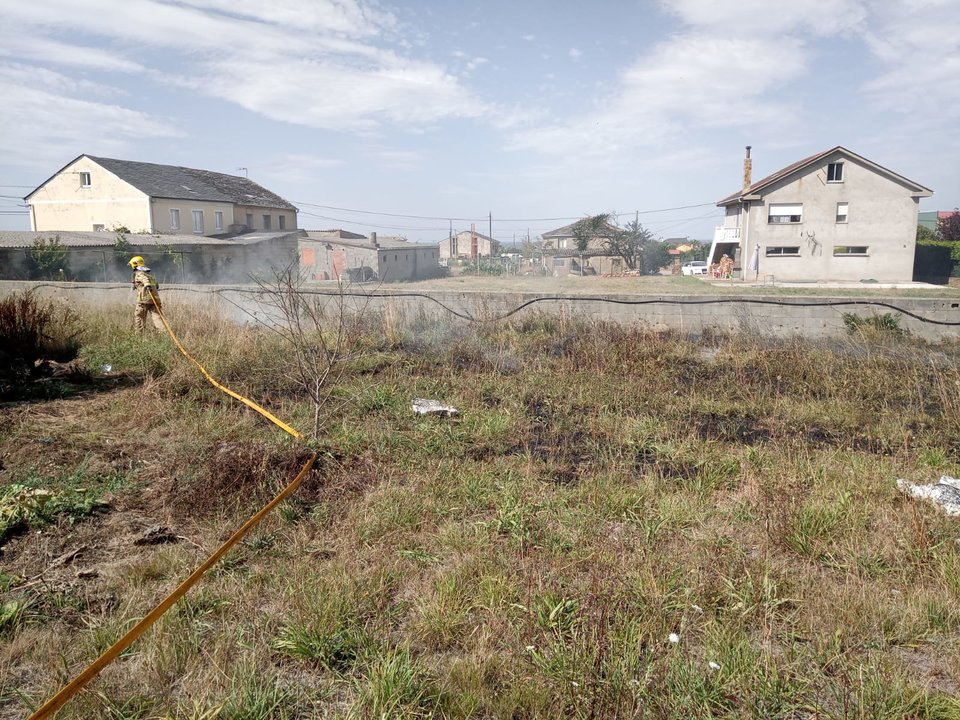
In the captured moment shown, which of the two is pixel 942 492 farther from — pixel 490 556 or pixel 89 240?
pixel 89 240

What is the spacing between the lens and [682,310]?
1105cm

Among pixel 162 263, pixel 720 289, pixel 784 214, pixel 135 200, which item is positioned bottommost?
pixel 720 289

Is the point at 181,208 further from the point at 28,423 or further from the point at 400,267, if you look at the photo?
the point at 28,423

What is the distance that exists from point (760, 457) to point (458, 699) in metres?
3.76

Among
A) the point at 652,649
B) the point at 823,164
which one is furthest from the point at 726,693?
the point at 823,164

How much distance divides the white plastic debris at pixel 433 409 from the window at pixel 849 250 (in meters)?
37.1

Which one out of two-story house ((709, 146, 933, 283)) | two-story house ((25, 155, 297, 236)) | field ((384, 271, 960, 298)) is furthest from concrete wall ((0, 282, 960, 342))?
two-story house ((709, 146, 933, 283))

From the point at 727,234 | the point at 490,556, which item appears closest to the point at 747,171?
the point at 727,234

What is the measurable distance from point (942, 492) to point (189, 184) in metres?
44.3

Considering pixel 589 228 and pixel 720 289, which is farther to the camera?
pixel 589 228

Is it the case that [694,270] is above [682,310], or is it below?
above

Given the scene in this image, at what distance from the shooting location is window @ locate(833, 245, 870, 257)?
36.8 meters

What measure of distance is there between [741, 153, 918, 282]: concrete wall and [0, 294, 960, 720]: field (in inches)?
1306

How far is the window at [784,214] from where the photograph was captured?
121 ft
